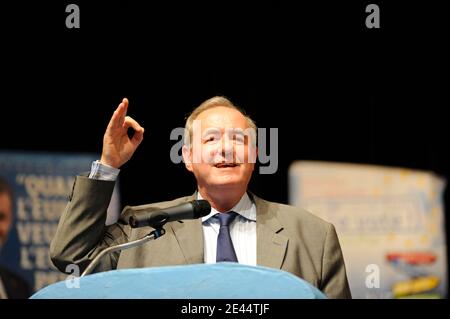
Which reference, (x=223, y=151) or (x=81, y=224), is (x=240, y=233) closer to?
(x=223, y=151)

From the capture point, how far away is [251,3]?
366 cm

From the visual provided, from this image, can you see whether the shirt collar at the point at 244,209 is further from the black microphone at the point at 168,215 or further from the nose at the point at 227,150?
the black microphone at the point at 168,215

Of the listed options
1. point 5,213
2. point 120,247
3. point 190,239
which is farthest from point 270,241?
point 5,213

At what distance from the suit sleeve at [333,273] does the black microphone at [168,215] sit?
471mm

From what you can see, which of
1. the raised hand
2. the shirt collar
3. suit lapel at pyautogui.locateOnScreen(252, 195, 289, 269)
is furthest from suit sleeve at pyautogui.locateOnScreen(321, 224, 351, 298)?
the raised hand

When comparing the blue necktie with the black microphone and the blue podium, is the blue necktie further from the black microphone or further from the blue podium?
the blue podium

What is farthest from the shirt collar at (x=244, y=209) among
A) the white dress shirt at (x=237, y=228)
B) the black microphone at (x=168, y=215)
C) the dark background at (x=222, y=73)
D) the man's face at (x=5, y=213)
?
the man's face at (x=5, y=213)

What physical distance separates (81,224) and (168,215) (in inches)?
14.8

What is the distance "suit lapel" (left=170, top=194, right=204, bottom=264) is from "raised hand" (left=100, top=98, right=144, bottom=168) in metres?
0.28

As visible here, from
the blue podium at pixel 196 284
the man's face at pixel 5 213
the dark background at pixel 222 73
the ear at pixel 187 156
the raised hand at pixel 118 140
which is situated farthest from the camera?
the man's face at pixel 5 213

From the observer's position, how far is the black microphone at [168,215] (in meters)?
1.81

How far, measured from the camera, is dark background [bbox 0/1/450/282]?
3.71 m

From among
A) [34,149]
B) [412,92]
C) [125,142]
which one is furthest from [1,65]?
[412,92]

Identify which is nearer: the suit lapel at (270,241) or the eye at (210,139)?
the suit lapel at (270,241)
